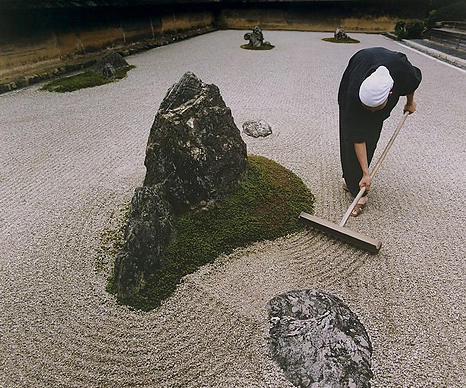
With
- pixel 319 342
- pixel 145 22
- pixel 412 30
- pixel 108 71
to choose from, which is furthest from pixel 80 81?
pixel 412 30

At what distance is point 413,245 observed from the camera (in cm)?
297

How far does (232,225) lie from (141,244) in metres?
0.88

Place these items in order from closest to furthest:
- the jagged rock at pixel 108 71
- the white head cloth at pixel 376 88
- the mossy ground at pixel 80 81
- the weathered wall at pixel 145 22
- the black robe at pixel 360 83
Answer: the white head cloth at pixel 376 88
the black robe at pixel 360 83
the mossy ground at pixel 80 81
the weathered wall at pixel 145 22
the jagged rock at pixel 108 71

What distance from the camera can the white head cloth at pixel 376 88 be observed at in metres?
2.47

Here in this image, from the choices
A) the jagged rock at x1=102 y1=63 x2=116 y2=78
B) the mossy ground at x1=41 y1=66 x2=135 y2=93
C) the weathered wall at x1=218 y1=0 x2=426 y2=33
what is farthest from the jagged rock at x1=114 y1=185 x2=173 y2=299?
the weathered wall at x1=218 y1=0 x2=426 y2=33

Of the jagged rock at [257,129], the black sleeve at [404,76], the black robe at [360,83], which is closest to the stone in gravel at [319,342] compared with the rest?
the black robe at [360,83]

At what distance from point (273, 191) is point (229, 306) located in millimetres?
1338

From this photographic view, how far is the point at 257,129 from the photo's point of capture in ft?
17.3

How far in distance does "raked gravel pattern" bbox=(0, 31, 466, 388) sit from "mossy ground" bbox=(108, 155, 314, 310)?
3.7 inches

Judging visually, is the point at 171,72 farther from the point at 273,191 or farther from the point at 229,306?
the point at 229,306

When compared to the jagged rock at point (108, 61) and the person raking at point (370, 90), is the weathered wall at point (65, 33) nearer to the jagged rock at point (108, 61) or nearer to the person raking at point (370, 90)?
the jagged rock at point (108, 61)

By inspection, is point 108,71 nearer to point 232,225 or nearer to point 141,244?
Result: point 232,225

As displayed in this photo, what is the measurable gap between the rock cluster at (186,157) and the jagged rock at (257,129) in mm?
2205

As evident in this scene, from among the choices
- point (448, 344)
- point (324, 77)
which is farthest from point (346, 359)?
point (324, 77)
